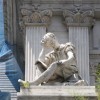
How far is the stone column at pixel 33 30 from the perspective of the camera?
2681cm

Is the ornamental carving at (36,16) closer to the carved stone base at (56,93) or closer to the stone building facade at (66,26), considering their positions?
the stone building facade at (66,26)

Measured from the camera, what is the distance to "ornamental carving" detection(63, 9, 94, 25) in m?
27.3

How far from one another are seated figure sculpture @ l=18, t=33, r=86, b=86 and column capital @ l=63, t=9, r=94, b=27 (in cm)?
922

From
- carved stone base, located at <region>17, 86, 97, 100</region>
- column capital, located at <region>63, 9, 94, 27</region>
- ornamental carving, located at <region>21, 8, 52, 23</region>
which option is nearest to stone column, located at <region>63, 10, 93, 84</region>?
column capital, located at <region>63, 9, 94, 27</region>

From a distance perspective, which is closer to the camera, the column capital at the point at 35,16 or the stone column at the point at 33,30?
the stone column at the point at 33,30

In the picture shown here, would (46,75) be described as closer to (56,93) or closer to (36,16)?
(56,93)

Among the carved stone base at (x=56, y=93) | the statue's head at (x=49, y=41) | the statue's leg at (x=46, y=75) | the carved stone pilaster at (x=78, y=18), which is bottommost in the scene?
the carved stone base at (x=56, y=93)

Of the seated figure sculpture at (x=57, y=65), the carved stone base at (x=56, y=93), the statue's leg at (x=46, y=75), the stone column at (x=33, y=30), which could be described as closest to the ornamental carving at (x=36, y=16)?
the stone column at (x=33, y=30)

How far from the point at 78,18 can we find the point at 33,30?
172 centimetres

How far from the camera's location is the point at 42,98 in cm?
1617

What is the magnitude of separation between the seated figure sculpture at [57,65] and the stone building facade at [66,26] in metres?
8.69

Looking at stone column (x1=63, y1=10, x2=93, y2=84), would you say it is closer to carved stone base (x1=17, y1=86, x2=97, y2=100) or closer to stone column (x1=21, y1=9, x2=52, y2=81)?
stone column (x1=21, y1=9, x2=52, y2=81)

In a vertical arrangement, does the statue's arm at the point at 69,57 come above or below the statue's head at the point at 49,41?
below

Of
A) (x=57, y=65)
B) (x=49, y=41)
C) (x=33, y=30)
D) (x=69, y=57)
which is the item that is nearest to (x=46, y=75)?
(x=57, y=65)
